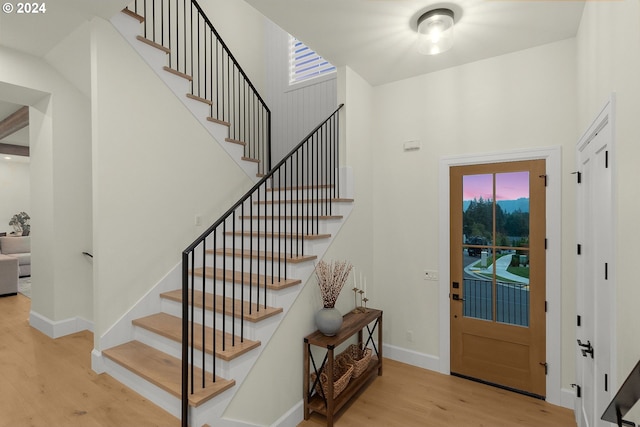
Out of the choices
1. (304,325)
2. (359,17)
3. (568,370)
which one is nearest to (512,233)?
(568,370)

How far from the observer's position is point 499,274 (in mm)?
3066

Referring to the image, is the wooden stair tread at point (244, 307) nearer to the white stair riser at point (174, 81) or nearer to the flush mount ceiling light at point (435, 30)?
the white stair riser at point (174, 81)

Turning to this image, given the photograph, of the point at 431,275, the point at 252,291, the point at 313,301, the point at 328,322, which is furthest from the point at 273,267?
the point at 431,275

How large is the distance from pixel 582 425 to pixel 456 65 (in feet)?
10.6

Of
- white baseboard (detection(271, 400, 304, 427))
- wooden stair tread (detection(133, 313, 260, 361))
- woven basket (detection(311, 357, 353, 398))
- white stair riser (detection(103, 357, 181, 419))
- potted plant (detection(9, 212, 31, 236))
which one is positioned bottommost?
white baseboard (detection(271, 400, 304, 427))

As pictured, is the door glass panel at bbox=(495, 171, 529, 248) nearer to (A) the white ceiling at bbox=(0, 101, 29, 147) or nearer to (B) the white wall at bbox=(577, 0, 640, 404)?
(B) the white wall at bbox=(577, 0, 640, 404)

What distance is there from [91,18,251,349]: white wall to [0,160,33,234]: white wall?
821cm

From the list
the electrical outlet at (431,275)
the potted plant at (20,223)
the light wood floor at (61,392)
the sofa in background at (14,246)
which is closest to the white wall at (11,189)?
the potted plant at (20,223)

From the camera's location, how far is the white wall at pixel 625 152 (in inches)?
49.2

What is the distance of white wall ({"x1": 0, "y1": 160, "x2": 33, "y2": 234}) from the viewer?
8.65 meters

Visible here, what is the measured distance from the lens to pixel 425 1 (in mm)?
2250

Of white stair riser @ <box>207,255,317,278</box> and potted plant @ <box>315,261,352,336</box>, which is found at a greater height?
white stair riser @ <box>207,255,317,278</box>

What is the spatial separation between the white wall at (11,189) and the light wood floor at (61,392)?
7505 millimetres

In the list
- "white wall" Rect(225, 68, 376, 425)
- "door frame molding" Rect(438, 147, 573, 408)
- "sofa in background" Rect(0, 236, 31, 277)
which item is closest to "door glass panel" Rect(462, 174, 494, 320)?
"door frame molding" Rect(438, 147, 573, 408)
